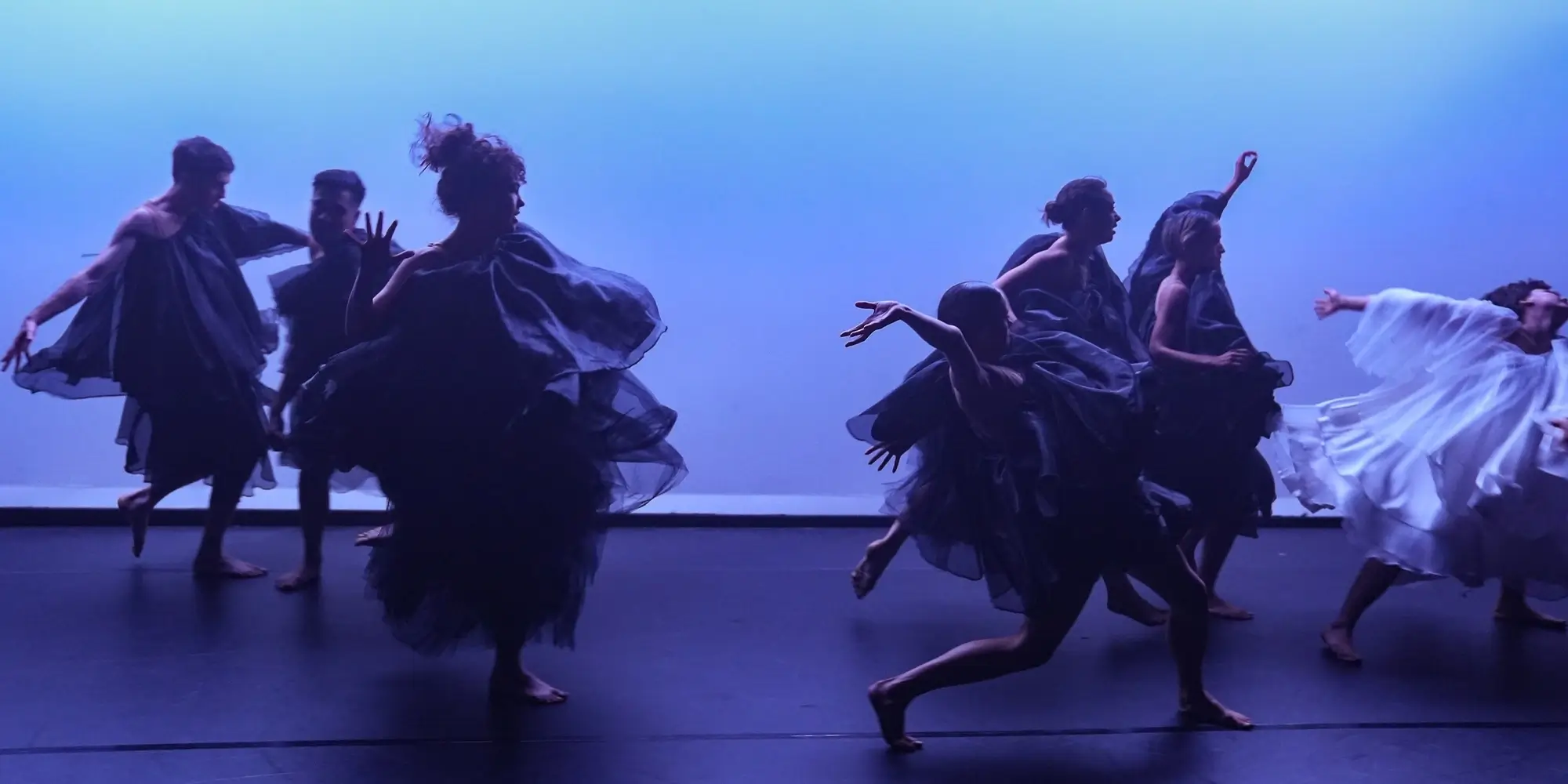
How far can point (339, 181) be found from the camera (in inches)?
150

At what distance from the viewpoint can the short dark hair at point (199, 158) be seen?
12.5ft

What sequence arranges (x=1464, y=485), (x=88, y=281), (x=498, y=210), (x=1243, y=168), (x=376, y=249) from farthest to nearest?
1. (x=1243, y=168)
2. (x=88, y=281)
3. (x=1464, y=485)
4. (x=498, y=210)
5. (x=376, y=249)

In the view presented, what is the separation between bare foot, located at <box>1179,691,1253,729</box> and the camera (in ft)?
8.50

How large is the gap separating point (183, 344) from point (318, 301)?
1.56 feet

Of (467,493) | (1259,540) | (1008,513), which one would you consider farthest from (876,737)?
(1259,540)

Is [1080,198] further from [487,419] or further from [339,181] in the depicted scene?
[339,181]

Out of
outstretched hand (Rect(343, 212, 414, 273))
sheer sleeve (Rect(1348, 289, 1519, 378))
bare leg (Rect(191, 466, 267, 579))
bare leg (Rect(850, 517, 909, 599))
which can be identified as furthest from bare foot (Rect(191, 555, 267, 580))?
sheer sleeve (Rect(1348, 289, 1519, 378))

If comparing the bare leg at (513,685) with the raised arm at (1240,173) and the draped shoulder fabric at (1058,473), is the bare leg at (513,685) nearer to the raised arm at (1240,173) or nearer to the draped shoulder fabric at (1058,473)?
the draped shoulder fabric at (1058,473)

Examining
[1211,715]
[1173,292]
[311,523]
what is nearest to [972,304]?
[1211,715]

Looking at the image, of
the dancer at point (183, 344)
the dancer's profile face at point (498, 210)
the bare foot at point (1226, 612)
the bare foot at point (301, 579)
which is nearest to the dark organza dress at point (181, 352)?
the dancer at point (183, 344)

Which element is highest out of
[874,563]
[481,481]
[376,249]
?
[376,249]

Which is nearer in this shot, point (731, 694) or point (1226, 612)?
point (731, 694)

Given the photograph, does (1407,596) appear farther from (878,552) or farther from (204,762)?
(204,762)

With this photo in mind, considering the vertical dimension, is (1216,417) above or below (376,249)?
below
